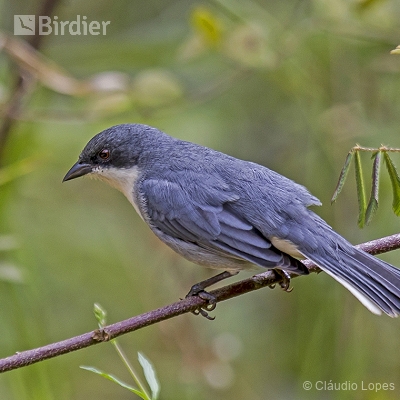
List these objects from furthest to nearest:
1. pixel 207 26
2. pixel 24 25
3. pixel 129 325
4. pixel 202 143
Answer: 1. pixel 24 25
2. pixel 202 143
3. pixel 207 26
4. pixel 129 325

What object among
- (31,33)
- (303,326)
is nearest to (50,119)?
(31,33)

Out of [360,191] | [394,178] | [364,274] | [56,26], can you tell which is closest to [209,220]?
[364,274]

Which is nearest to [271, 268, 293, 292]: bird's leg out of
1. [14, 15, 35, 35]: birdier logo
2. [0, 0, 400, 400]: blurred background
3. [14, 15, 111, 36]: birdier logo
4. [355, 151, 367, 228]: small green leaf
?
[0, 0, 400, 400]: blurred background

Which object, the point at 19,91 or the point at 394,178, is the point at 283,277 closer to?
the point at 394,178

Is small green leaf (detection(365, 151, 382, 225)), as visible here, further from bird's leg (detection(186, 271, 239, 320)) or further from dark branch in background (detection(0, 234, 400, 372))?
bird's leg (detection(186, 271, 239, 320))

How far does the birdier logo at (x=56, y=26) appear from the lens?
5039mm

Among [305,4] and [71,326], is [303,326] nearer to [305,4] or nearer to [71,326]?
[71,326]

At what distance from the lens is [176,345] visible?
207 inches

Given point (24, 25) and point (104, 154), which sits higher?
point (24, 25)

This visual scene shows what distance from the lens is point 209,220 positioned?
151 inches

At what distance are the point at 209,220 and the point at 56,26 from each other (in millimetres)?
2479

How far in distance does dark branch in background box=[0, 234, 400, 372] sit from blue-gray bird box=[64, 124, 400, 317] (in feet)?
0.51

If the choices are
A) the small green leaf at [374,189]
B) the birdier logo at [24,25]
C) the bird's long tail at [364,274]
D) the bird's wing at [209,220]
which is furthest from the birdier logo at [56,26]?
the small green leaf at [374,189]

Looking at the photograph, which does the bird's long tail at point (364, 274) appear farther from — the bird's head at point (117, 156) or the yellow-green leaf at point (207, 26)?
the yellow-green leaf at point (207, 26)
